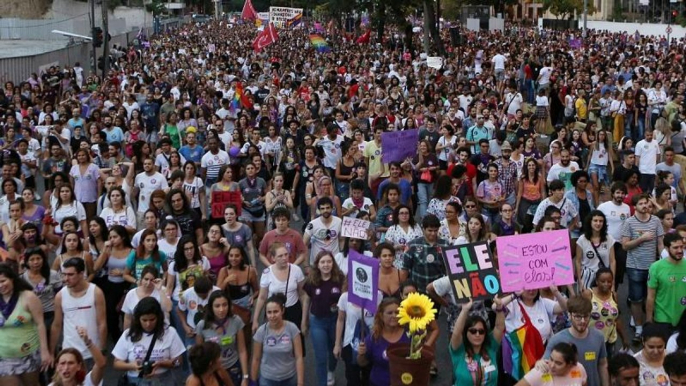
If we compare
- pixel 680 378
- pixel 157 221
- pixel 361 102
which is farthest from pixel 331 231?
pixel 361 102

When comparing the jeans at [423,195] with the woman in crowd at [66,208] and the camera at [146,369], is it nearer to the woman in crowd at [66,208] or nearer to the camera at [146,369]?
the woman in crowd at [66,208]

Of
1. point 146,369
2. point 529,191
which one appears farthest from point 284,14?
point 146,369

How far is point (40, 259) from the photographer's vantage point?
7520mm

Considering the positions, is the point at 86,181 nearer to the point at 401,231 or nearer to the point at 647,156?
the point at 401,231

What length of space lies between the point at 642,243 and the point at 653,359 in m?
2.74

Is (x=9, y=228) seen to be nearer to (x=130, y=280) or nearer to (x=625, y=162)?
(x=130, y=280)

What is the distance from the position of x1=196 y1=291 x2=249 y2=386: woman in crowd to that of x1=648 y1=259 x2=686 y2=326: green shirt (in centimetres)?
335

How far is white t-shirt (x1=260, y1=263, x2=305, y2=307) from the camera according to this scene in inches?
298

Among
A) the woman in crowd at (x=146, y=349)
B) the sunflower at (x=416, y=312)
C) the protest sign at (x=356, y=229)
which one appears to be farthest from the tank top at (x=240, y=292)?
the sunflower at (x=416, y=312)

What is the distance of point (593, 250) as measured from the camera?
8414 millimetres

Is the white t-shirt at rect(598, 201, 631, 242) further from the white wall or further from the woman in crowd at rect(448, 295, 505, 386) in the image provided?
the white wall

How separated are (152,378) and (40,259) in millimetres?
1711

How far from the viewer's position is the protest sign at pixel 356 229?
8.38 m

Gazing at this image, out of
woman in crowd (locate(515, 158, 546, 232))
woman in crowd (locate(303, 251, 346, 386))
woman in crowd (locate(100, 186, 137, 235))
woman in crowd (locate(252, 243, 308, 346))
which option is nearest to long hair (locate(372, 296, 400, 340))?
woman in crowd (locate(303, 251, 346, 386))
